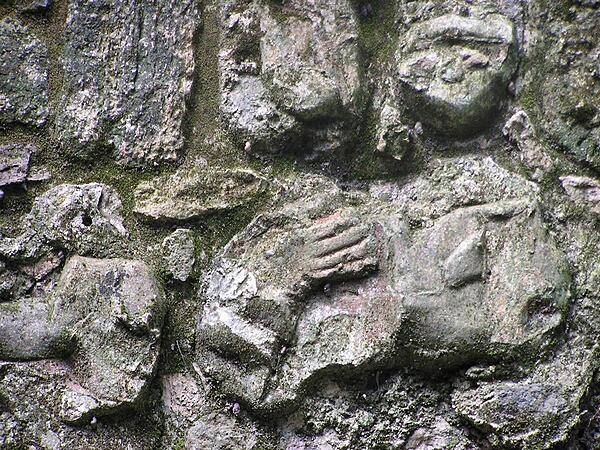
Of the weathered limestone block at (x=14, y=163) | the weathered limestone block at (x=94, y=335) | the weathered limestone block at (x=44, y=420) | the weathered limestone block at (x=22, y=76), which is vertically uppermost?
the weathered limestone block at (x=22, y=76)

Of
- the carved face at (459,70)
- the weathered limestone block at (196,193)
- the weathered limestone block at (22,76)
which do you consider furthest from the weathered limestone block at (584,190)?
the weathered limestone block at (22,76)

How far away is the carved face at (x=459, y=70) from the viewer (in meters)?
1.59

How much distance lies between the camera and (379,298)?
1.53 metres

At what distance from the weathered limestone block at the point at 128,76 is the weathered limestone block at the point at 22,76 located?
52 millimetres

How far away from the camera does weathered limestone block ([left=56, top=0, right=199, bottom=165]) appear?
1696 millimetres

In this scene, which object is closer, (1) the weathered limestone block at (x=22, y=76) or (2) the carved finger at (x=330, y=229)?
(2) the carved finger at (x=330, y=229)

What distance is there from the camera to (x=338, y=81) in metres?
1.65

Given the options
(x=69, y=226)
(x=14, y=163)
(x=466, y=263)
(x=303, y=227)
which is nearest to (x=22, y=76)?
(x=14, y=163)

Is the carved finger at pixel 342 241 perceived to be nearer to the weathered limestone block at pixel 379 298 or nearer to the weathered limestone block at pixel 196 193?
the weathered limestone block at pixel 379 298

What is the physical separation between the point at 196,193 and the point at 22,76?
0.51 metres

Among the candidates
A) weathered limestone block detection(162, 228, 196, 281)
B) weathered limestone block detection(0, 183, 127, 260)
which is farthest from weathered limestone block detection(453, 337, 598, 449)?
weathered limestone block detection(0, 183, 127, 260)

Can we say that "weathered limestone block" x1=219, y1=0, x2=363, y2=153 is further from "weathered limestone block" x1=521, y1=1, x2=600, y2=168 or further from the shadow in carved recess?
"weathered limestone block" x1=521, y1=1, x2=600, y2=168

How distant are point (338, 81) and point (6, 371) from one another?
3.13ft

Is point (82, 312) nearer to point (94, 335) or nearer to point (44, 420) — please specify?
point (94, 335)
